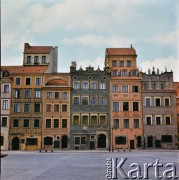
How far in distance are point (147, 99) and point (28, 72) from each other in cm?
2084

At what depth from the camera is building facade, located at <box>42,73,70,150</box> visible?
5316 cm

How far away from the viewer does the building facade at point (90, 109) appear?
174 feet

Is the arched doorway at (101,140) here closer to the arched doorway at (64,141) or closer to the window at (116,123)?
the window at (116,123)

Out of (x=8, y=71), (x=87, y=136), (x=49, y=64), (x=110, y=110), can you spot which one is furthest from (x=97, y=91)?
(x=8, y=71)

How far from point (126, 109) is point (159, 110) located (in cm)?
549

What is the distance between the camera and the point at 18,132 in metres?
53.3

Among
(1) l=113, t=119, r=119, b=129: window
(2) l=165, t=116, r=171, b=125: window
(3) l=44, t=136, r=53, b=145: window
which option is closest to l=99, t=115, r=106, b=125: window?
(1) l=113, t=119, r=119, b=129: window

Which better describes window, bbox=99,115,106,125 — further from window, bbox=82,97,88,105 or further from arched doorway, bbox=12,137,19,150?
arched doorway, bbox=12,137,19,150

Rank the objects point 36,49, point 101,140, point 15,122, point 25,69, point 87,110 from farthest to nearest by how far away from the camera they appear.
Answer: point 36,49 → point 25,69 → point 87,110 → point 15,122 → point 101,140

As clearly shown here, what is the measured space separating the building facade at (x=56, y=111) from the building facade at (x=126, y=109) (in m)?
7.59

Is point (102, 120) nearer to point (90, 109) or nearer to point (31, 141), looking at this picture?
point (90, 109)

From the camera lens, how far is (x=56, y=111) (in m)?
54.4

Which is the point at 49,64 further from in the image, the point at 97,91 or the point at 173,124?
the point at 173,124

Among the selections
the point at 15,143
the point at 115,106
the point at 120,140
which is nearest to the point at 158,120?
the point at 120,140
